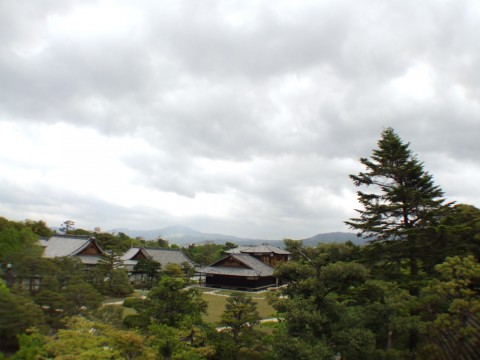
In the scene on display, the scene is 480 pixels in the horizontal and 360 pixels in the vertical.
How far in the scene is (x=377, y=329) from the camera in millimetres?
13773

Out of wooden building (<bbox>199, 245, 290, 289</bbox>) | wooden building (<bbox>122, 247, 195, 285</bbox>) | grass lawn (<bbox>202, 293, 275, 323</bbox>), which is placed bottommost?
grass lawn (<bbox>202, 293, 275, 323</bbox>)

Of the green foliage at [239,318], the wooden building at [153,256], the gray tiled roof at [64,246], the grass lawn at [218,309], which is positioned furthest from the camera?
the wooden building at [153,256]

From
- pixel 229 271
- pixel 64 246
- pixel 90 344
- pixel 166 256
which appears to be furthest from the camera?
pixel 166 256

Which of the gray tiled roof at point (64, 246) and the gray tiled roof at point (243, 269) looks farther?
the gray tiled roof at point (243, 269)

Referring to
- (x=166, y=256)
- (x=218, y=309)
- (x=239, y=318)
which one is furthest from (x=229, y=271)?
Result: (x=239, y=318)

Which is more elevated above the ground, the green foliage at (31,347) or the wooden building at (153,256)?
the wooden building at (153,256)

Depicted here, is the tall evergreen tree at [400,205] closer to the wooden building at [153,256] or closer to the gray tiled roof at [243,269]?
the gray tiled roof at [243,269]

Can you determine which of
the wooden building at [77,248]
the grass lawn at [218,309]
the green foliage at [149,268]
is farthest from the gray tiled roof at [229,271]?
the wooden building at [77,248]

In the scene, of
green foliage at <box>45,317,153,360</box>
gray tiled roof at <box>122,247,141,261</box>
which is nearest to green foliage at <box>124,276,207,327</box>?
green foliage at <box>45,317,153,360</box>

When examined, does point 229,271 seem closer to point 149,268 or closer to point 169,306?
point 149,268

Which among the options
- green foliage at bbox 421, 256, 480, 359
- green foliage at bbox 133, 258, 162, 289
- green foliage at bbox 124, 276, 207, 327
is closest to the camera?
green foliage at bbox 421, 256, 480, 359

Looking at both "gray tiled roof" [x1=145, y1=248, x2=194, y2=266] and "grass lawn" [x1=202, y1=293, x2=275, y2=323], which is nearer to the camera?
"grass lawn" [x1=202, y1=293, x2=275, y2=323]

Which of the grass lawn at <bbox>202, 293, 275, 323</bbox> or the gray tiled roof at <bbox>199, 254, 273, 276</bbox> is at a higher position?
the gray tiled roof at <bbox>199, 254, 273, 276</bbox>

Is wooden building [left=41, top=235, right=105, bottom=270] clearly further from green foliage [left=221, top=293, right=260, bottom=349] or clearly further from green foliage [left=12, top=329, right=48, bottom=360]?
green foliage [left=221, top=293, right=260, bottom=349]
